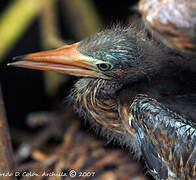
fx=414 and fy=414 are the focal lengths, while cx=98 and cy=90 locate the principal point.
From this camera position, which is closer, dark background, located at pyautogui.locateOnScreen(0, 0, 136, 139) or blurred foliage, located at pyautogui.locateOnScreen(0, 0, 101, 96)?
blurred foliage, located at pyautogui.locateOnScreen(0, 0, 101, 96)

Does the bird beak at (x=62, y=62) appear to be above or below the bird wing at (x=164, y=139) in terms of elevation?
above

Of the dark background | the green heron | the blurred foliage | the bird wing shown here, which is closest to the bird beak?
the green heron

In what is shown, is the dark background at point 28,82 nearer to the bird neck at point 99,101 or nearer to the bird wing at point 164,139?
the bird neck at point 99,101

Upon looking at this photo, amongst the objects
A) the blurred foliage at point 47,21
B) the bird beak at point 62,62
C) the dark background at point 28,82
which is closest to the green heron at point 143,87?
the bird beak at point 62,62

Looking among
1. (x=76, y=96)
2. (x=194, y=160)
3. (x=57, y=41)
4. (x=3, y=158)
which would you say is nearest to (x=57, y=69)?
(x=76, y=96)

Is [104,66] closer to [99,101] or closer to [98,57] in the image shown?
[98,57]

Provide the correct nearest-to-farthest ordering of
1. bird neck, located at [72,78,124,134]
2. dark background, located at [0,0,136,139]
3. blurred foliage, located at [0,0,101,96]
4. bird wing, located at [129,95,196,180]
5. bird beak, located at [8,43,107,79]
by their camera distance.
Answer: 1. bird wing, located at [129,95,196,180]
2. bird beak, located at [8,43,107,79]
3. bird neck, located at [72,78,124,134]
4. blurred foliage, located at [0,0,101,96]
5. dark background, located at [0,0,136,139]

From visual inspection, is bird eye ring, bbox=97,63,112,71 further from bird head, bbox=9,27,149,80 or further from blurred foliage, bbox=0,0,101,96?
blurred foliage, bbox=0,0,101,96

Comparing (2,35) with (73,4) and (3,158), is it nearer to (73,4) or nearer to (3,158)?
(73,4)
